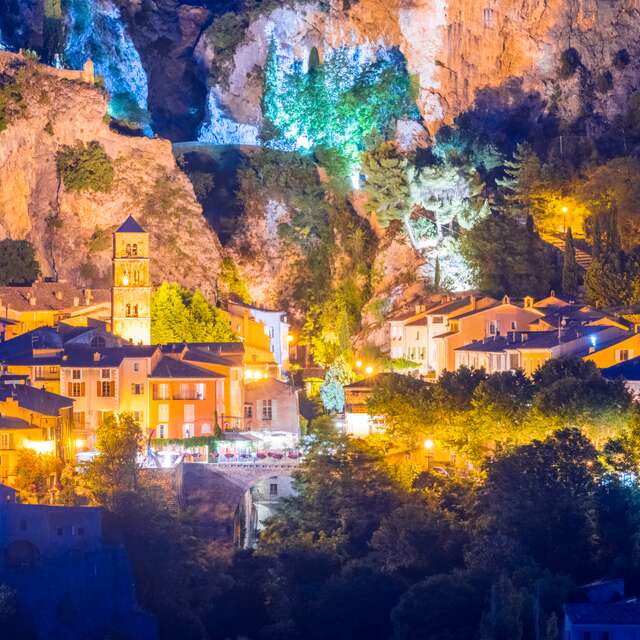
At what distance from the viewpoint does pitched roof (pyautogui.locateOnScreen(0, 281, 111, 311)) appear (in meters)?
81.9

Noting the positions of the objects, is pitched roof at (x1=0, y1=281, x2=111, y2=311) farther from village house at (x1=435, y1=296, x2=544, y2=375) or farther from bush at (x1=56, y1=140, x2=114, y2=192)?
village house at (x1=435, y1=296, x2=544, y2=375)

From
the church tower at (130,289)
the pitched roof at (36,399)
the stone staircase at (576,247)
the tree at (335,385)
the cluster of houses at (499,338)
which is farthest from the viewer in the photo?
the stone staircase at (576,247)

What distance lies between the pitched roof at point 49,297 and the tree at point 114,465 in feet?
38.2

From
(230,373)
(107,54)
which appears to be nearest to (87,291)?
(230,373)

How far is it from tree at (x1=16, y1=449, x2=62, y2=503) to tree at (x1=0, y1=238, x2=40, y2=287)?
1580 centimetres

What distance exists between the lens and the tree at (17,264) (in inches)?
3310

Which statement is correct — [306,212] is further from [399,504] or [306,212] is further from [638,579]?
[638,579]

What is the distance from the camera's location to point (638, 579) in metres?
63.0

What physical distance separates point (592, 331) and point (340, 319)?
46.1 feet

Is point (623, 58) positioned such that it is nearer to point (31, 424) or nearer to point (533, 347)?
point (533, 347)

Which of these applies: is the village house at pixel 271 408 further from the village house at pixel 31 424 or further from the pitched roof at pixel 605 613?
the pitched roof at pixel 605 613

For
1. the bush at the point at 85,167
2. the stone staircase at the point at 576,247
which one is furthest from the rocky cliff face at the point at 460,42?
the bush at the point at 85,167

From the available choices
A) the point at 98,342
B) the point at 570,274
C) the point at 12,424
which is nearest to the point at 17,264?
the point at 98,342

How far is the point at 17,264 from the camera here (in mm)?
84250
